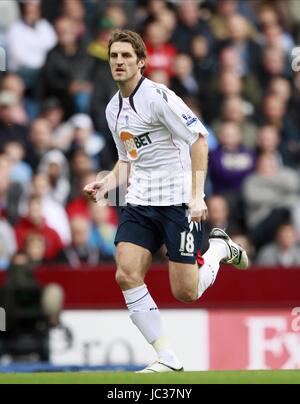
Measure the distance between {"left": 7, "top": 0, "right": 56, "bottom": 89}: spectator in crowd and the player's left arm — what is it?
6848 millimetres

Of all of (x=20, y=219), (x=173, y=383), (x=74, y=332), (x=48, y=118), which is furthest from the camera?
(x=48, y=118)

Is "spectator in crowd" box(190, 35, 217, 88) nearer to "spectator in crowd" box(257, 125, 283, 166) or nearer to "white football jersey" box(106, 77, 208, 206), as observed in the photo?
"spectator in crowd" box(257, 125, 283, 166)

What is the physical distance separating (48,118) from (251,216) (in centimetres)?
250

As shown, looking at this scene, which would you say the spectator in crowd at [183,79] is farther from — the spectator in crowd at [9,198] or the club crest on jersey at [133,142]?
the club crest on jersey at [133,142]

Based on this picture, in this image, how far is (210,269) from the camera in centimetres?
1066

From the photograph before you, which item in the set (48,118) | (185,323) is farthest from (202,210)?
(48,118)

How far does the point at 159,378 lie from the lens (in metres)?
9.29

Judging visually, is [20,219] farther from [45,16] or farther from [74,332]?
[45,16]

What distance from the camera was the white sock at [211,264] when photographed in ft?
34.4

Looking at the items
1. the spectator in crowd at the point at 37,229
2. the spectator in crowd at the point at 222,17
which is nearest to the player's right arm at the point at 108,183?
the spectator in crowd at the point at 37,229

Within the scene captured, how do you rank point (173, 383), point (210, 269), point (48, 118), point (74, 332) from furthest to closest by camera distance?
1. point (48, 118)
2. point (74, 332)
3. point (210, 269)
4. point (173, 383)

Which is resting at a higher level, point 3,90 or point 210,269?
point 3,90

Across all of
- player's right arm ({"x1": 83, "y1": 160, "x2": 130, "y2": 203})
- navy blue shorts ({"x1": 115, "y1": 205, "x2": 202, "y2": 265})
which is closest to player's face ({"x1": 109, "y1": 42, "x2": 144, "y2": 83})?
Answer: player's right arm ({"x1": 83, "y1": 160, "x2": 130, "y2": 203})
